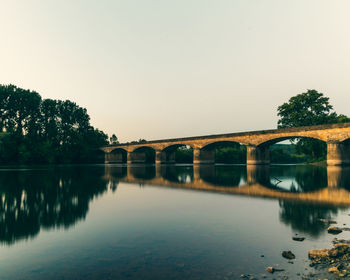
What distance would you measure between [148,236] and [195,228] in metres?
1.56

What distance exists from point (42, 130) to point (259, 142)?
223 ft

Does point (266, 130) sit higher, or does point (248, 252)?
point (266, 130)

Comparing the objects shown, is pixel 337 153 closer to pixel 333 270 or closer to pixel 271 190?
pixel 271 190

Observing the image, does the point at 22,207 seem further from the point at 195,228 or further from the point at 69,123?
the point at 69,123

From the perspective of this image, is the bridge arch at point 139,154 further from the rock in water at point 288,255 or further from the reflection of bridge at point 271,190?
the rock in water at point 288,255

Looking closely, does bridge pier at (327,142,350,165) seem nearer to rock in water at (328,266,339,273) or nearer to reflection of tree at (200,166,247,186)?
reflection of tree at (200,166,247,186)

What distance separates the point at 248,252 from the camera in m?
5.71

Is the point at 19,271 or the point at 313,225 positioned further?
the point at 313,225

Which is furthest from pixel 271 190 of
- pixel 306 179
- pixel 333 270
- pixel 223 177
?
pixel 333 270

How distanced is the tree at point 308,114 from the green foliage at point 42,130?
65.2 m

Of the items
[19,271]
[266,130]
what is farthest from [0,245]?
[266,130]

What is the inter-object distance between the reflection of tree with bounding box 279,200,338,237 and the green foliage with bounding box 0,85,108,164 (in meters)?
61.3

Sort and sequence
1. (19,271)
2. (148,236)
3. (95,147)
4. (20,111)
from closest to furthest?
(19,271) → (148,236) → (20,111) → (95,147)

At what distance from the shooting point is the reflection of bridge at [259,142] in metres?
40.6
